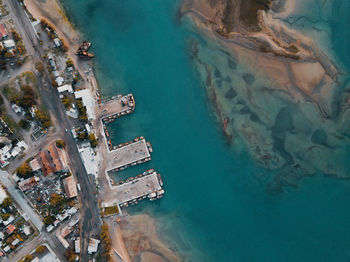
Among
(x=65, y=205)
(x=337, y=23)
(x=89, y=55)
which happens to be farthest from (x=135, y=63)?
(x=337, y=23)

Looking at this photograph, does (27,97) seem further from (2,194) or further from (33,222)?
(33,222)

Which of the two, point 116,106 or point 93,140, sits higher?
point 116,106

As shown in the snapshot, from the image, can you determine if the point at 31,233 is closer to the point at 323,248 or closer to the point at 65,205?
the point at 65,205

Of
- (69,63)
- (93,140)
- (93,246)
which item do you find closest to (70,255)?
(93,246)

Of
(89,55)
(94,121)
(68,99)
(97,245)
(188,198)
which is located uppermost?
(89,55)

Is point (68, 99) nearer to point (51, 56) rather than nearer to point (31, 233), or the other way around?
point (51, 56)

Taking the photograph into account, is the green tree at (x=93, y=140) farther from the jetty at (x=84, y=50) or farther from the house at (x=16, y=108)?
the jetty at (x=84, y=50)

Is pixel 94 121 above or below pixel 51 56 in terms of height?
below
